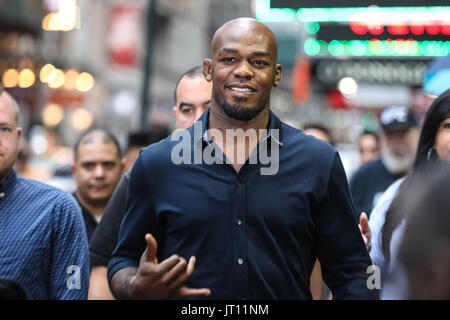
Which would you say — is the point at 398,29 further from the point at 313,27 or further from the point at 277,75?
the point at 277,75

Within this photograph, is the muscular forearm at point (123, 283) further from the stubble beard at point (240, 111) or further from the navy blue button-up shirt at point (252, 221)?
the stubble beard at point (240, 111)

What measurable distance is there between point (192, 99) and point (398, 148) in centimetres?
361

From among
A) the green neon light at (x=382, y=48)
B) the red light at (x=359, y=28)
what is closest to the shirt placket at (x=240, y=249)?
the red light at (x=359, y=28)

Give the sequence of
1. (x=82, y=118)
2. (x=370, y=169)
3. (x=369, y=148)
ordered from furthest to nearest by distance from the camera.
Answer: (x=82, y=118) → (x=369, y=148) → (x=370, y=169)

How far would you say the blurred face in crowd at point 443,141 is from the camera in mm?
4176

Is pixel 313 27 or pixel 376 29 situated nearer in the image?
pixel 376 29

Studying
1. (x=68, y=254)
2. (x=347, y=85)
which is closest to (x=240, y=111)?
(x=68, y=254)

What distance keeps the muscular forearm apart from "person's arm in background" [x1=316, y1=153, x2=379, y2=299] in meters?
0.81

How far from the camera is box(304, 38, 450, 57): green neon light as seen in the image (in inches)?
282

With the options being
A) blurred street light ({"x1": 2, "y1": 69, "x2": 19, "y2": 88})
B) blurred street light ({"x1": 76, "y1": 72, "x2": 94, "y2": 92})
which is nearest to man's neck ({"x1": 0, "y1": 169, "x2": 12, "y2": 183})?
blurred street light ({"x1": 2, "y1": 69, "x2": 19, "y2": 88})

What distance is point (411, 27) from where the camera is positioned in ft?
21.9

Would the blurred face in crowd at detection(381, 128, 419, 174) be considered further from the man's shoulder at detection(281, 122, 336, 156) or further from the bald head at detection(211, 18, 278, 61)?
the bald head at detection(211, 18, 278, 61)

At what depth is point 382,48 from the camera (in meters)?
7.61

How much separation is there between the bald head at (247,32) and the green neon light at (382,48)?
4042 millimetres
